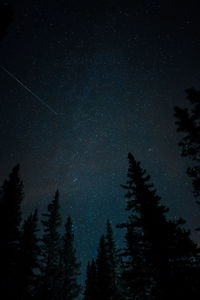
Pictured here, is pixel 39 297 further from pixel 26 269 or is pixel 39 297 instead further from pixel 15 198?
pixel 15 198

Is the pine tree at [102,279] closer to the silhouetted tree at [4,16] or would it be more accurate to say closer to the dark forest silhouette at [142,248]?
the dark forest silhouette at [142,248]

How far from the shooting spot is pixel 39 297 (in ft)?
36.2

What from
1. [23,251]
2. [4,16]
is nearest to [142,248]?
[23,251]

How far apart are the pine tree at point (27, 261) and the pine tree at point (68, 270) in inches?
399

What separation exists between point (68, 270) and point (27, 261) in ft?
47.4

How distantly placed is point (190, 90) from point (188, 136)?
339 cm

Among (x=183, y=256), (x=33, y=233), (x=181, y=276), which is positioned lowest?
(x=181, y=276)

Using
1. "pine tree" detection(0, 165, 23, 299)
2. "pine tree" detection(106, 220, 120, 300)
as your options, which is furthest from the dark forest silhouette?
"pine tree" detection(106, 220, 120, 300)

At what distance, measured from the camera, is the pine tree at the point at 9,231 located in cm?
1131

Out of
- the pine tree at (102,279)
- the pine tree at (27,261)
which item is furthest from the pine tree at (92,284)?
the pine tree at (27,261)

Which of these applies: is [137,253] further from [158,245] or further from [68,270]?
[68,270]

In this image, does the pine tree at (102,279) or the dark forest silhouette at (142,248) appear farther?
the pine tree at (102,279)

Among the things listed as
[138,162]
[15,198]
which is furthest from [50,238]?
[138,162]

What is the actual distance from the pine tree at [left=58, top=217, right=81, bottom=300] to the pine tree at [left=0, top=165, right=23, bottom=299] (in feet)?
48.2
